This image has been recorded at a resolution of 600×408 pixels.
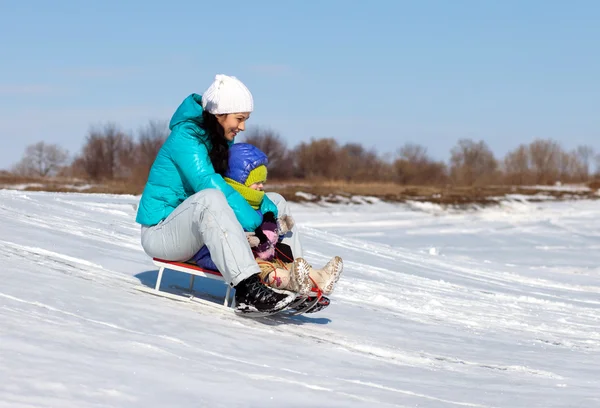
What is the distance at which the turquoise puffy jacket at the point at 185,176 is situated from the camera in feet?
15.4

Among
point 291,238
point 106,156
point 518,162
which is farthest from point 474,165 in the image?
point 291,238

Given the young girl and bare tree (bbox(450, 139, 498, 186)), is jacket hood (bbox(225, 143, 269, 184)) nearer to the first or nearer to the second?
the young girl

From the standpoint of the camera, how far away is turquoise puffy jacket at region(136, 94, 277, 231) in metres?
4.68

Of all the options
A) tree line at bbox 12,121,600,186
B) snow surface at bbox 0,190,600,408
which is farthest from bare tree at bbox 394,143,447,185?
snow surface at bbox 0,190,600,408

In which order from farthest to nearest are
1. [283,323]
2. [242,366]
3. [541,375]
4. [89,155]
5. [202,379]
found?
[89,155]
[283,323]
[541,375]
[242,366]
[202,379]

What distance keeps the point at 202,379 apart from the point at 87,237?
4264 mm

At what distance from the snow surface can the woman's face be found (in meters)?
1.04

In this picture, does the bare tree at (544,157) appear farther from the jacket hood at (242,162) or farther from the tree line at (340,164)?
the jacket hood at (242,162)

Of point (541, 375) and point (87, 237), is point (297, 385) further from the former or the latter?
point (87, 237)

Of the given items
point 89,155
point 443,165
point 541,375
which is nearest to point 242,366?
point 541,375

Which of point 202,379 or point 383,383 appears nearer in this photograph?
point 202,379

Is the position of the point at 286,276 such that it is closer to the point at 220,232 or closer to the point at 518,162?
the point at 220,232

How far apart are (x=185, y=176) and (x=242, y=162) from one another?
1.11 feet

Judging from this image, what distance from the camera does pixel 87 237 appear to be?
7285mm
